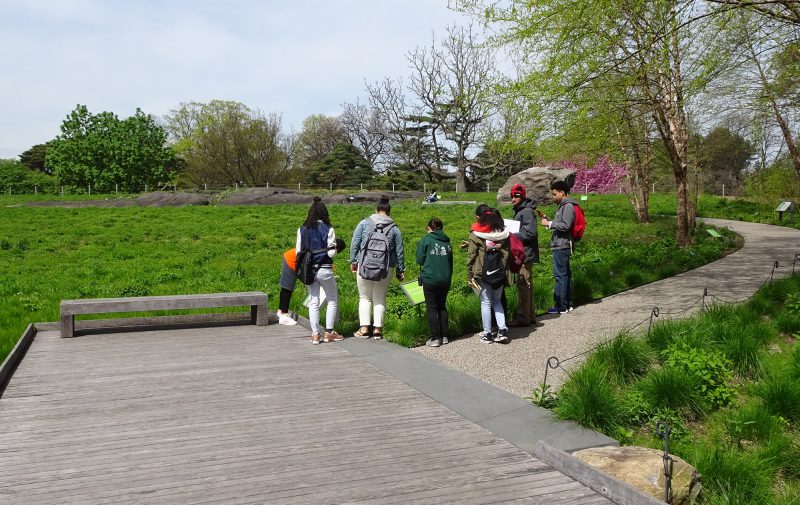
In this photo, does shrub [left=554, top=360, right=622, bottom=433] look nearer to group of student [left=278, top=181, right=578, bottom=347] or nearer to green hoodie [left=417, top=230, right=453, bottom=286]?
group of student [left=278, top=181, right=578, bottom=347]

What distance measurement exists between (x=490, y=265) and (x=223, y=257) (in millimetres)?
11212

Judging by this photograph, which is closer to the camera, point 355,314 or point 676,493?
point 676,493

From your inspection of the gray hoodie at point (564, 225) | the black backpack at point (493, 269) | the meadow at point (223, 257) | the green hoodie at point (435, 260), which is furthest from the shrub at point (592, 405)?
the gray hoodie at point (564, 225)

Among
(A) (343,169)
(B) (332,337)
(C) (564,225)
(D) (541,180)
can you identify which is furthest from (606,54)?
(A) (343,169)

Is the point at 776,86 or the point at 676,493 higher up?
the point at 776,86

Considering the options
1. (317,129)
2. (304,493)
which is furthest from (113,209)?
(317,129)

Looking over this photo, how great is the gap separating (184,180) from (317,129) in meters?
16.9

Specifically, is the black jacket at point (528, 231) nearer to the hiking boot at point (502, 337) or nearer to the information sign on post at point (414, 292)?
the hiking boot at point (502, 337)

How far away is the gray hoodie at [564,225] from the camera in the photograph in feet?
30.0

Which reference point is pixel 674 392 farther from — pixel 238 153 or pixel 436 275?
pixel 238 153

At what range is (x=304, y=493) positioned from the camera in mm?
3803

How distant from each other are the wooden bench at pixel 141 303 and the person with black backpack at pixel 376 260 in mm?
1912

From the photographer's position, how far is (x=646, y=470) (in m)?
3.88

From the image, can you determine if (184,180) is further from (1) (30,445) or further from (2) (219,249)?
(1) (30,445)
